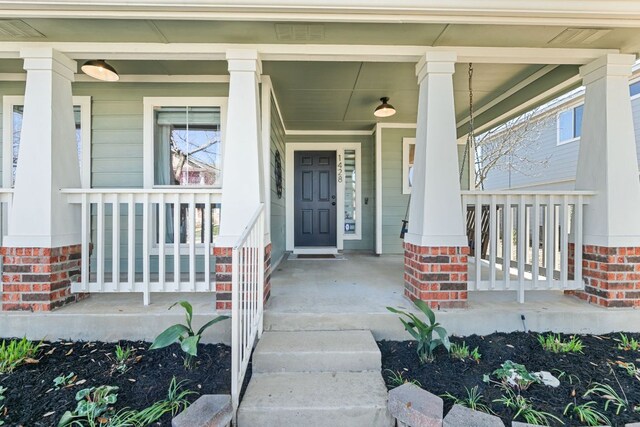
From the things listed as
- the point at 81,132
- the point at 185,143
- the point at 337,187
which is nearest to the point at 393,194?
the point at 337,187

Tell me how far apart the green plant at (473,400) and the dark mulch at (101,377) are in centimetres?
122

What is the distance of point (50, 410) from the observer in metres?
1.67

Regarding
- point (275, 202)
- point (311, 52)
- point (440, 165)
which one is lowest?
point (275, 202)

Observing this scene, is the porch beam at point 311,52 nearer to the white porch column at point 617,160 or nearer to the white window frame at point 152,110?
the white porch column at point 617,160

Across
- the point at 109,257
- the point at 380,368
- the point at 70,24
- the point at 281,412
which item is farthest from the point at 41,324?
the point at 380,368

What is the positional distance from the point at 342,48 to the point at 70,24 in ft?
6.68

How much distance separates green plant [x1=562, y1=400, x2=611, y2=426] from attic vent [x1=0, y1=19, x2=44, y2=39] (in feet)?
13.9

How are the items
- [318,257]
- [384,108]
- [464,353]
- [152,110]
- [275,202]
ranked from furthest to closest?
[318,257] → [275,202] → [384,108] → [152,110] → [464,353]

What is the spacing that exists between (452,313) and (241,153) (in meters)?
2.08

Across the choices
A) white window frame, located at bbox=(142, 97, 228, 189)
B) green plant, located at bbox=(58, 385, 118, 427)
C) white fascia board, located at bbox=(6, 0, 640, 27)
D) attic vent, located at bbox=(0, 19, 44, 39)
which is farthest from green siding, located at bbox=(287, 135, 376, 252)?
green plant, located at bbox=(58, 385, 118, 427)

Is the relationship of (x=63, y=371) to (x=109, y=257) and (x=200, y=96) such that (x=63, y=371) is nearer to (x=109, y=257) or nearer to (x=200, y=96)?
(x=109, y=257)

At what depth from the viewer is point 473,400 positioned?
175cm

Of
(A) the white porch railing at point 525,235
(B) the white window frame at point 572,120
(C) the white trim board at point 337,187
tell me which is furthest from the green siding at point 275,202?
(B) the white window frame at point 572,120

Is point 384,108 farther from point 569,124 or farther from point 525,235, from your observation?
point 569,124
